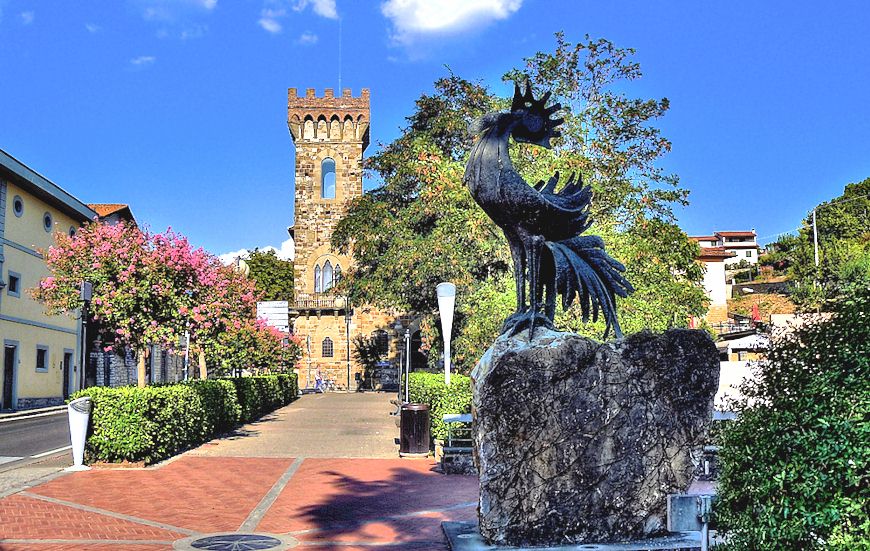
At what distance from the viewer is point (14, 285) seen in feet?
99.1

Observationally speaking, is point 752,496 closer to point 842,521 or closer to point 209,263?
point 842,521

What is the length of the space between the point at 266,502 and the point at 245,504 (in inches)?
11.1

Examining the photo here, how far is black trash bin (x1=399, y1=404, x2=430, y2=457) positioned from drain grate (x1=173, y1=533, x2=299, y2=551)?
21.9 feet

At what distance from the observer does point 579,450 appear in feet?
21.2

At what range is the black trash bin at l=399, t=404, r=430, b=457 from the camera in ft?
47.5

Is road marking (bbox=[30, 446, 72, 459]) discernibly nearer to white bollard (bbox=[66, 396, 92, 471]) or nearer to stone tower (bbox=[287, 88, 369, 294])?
white bollard (bbox=[66, 396, 92, 471])

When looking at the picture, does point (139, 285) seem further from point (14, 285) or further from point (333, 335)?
point (333, 335)

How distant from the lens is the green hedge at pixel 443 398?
1514 centimetres

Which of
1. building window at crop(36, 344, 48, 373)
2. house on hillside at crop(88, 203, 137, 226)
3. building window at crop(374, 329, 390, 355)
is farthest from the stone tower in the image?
building window at crop(36, 344, 48, 373)

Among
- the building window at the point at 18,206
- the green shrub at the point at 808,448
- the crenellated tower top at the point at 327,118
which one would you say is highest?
the crenellated tower top at the point at 327,118

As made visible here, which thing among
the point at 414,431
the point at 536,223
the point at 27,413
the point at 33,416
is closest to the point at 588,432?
the point at 536,223

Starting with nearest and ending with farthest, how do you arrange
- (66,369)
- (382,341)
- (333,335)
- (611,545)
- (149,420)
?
1. (611,545)
2. (149,420)
3. (66,369)
4. (382,341)
5. (333,335)

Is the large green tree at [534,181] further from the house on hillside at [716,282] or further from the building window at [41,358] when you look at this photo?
the house on hillside at [716,282]

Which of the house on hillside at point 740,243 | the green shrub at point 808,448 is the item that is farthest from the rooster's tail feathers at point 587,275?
the house on hillside at point 740,243
